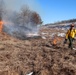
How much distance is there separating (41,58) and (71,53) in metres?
2.14

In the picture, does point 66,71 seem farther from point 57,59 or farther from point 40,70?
point 57,59

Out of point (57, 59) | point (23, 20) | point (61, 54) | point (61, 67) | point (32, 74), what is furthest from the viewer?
point (23, 20)

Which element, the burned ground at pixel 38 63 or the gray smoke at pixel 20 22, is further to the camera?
the gray smoke at pixel 20 22

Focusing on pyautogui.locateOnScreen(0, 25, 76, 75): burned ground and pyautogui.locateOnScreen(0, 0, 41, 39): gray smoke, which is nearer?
pyautogui.locateOnScreen(0, 25, 76, 75): burned ground

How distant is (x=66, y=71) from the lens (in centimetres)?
971

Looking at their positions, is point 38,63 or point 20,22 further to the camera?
point 20,22

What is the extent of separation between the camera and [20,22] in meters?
32.7

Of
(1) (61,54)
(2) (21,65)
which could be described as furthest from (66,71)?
(1) (61,54)

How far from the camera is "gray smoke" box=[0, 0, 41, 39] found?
25.7 meters

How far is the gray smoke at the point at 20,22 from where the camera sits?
25672mm

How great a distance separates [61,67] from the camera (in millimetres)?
10258

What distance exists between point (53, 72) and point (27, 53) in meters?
3.78

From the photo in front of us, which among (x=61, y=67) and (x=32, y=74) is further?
(x=61, y=67)

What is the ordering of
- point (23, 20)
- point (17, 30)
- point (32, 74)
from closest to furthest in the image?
point (32, 74) → point (17, 30) → point (23, 20)
